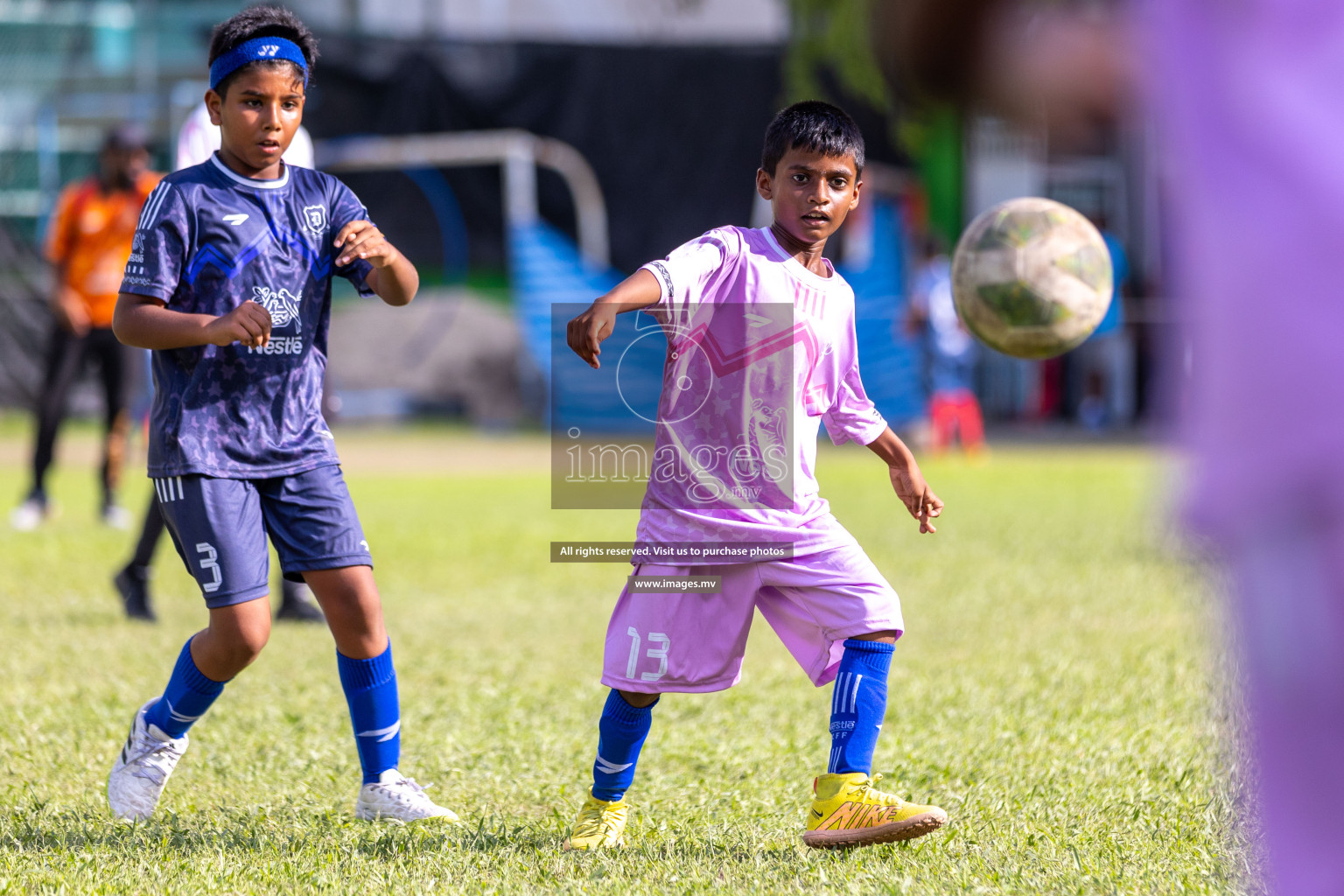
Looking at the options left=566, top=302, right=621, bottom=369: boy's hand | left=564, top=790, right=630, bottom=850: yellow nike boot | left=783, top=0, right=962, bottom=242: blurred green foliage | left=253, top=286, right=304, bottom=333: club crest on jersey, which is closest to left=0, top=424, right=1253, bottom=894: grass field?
left=564, top=790, right=630, bottom=850: yellow nike boot

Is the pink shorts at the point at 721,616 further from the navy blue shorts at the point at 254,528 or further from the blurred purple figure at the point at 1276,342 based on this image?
the blurred purple figure at the point at 1276,342

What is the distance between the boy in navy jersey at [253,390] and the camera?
A: 131 inches

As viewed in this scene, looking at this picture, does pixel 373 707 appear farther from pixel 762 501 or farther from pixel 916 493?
pixel 916 493

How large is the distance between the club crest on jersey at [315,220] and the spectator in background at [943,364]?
1127 centimetres

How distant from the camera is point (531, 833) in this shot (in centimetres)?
342

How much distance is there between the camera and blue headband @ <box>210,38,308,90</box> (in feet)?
11.1

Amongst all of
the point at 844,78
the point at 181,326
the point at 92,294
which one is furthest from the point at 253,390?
the point at 844,78

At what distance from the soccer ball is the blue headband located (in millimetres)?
1580

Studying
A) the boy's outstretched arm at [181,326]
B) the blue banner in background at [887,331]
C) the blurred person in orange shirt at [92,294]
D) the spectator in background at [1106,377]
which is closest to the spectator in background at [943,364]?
the blue banner in background at [887,331]

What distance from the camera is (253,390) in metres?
3.40

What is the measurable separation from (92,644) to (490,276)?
14363 mm

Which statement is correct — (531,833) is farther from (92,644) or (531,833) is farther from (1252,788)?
(92,644)

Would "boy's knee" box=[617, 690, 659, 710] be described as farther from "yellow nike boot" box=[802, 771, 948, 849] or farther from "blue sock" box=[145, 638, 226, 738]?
"blue sock" box=[145, 638, 226, 738]

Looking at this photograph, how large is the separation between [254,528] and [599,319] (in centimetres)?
107
